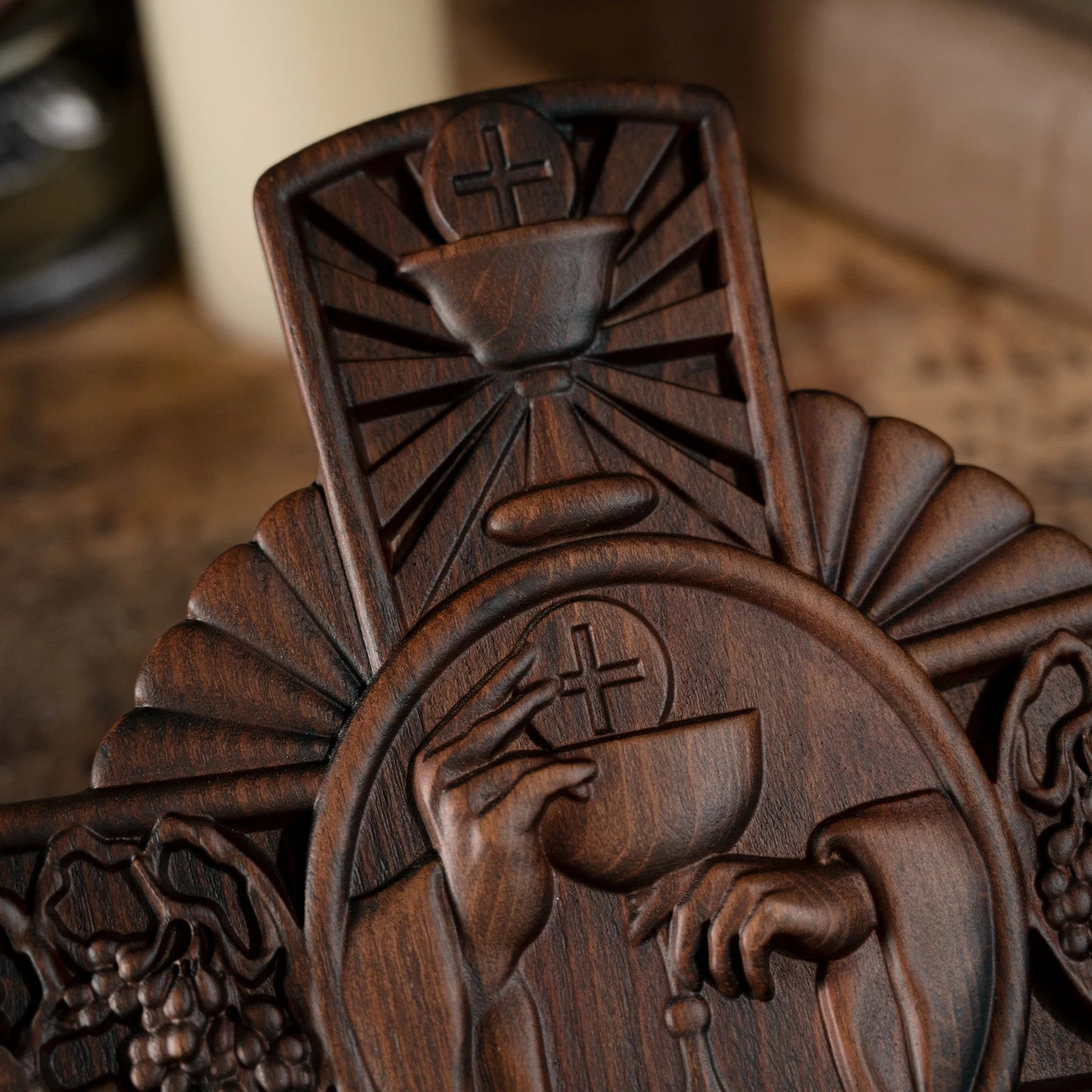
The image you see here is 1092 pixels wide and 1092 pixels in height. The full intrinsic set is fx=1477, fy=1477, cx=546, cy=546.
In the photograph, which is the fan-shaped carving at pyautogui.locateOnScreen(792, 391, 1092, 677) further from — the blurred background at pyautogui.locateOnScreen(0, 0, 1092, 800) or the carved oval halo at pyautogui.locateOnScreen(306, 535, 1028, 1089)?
the blurred background at pyautogui.locateOnScreen(0, 0, 1092, 800)

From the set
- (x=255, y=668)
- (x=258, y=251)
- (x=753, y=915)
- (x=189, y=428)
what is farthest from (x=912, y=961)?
(x=258, y=251)

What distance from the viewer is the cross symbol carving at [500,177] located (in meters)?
0.76

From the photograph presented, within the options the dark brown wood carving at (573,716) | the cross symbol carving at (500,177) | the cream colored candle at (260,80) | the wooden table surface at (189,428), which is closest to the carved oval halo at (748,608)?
the dark brown wood carving at (573,716)

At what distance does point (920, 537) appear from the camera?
2.56 feet

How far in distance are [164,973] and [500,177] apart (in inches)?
16.6

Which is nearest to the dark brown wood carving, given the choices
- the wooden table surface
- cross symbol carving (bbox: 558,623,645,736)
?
cross symbol carving (bbox: 558,623,645,736)

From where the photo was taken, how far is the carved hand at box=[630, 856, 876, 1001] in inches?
26.7

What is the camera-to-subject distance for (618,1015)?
69 centimetres

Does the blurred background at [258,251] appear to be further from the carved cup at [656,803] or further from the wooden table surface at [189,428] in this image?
the carved cup at [656,803]

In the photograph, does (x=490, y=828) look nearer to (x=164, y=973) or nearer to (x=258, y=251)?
(x=164, y=973)

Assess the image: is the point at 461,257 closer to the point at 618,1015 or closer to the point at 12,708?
the point at 618,1015

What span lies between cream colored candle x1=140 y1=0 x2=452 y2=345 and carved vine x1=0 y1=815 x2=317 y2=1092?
143cm

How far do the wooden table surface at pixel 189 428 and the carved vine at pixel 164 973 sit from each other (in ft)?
2.69

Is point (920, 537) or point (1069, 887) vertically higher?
point (920, 537)
